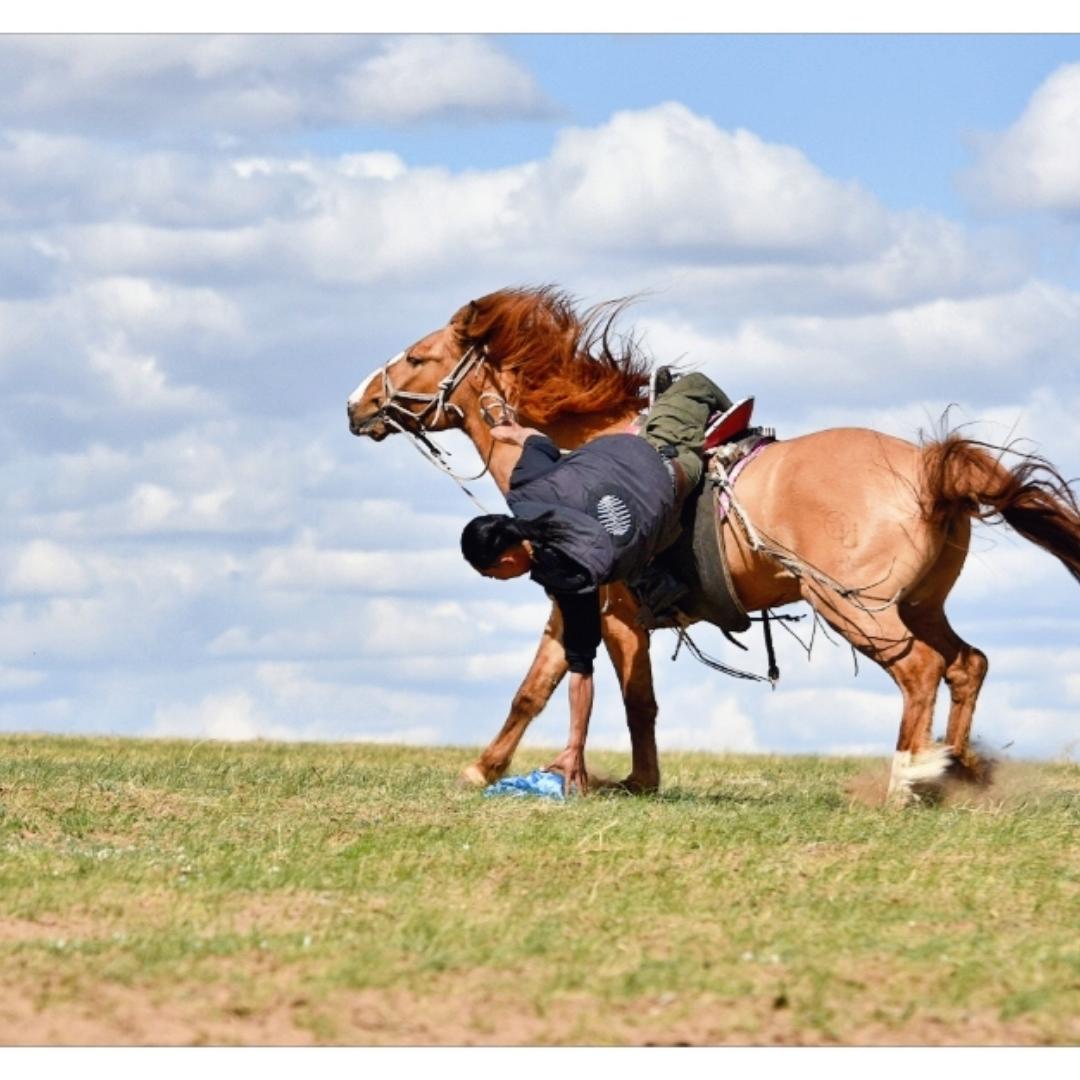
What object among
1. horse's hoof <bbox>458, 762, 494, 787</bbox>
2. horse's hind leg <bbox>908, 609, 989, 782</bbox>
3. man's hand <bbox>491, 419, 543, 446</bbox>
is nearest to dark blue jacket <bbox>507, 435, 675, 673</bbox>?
man's hand <bbox>491, 419, 543, 446</bbox>

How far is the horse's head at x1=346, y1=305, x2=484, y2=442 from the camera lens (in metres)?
12.5

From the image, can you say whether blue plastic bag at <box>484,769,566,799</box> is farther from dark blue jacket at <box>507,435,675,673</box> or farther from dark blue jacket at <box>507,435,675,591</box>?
dark blue jacket at <box>507,435,675,591</box>

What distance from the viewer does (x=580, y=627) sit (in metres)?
10.9

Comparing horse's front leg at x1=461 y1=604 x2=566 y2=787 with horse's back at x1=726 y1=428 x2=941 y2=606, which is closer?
horse's back at x1=726 y1=428 x2=941 y2=606

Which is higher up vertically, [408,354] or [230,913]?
[408,354]

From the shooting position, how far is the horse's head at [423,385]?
1246 centimetres

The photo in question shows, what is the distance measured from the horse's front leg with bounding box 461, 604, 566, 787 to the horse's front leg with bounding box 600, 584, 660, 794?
36 cm

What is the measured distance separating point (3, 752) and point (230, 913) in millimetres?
8235

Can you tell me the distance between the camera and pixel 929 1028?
231 inches

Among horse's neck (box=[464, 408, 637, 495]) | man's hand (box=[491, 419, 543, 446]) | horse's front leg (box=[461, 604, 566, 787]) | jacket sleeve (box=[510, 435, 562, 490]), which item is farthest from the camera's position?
horse's neck (box=[464, 408, 637, 495])

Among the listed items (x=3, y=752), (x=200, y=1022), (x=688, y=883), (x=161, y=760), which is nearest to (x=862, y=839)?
(x=688, y=883)

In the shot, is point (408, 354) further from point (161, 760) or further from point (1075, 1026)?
point (1075, 1026)

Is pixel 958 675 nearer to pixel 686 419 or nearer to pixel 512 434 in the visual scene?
pixel 686 419

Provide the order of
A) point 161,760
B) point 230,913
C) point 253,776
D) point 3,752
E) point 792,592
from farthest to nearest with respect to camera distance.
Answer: point 3,752, point 161,760, point 253,776, point 792,592, point 230,913
